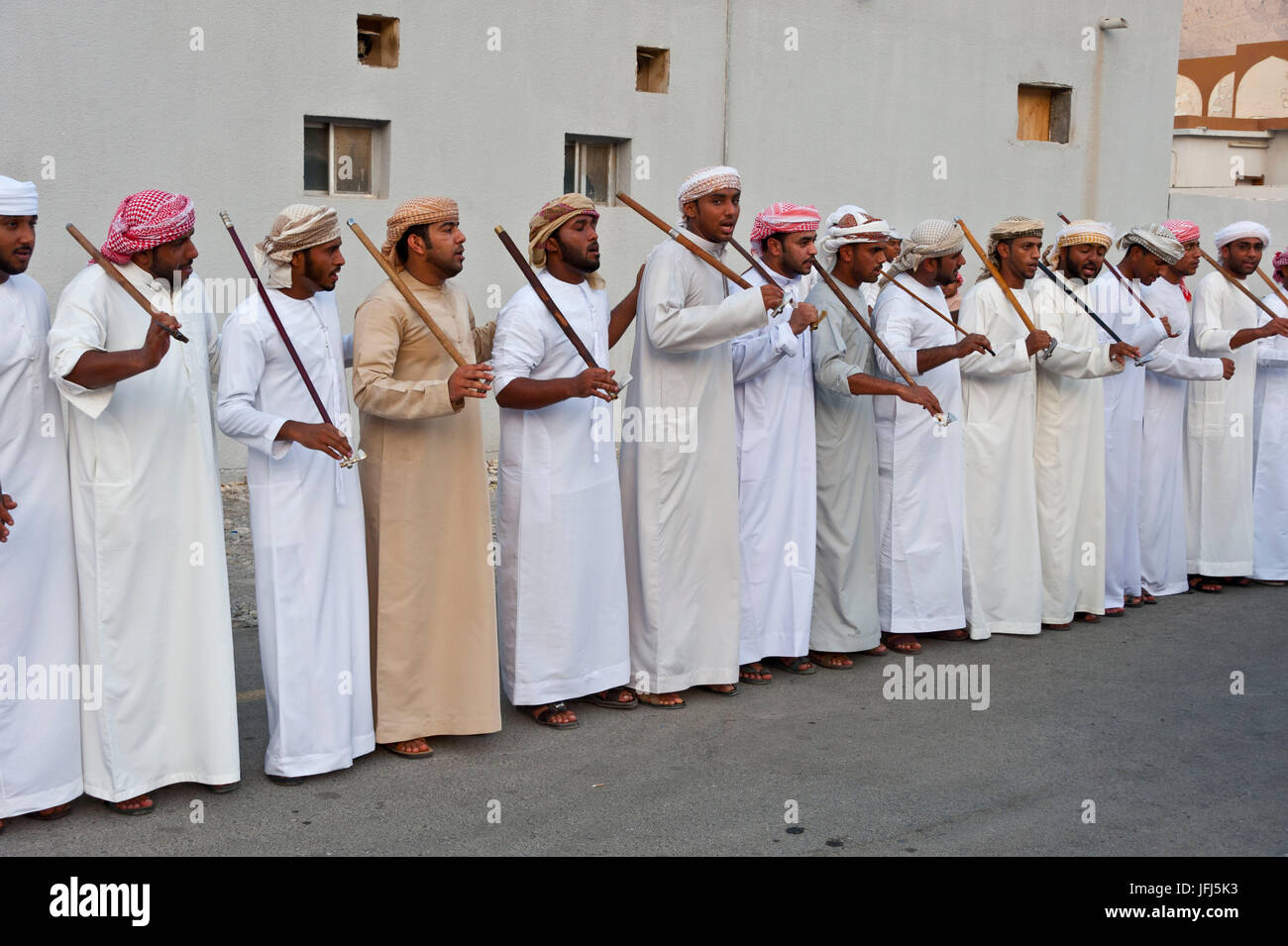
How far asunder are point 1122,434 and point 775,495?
2.69 m

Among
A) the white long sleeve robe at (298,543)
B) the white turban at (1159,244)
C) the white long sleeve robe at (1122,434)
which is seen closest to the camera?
the white long sleeve robe at (298,543)

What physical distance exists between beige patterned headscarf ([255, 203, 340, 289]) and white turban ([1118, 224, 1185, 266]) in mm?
5097

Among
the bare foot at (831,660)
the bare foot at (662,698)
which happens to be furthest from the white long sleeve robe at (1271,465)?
the bare foot at (662,698)

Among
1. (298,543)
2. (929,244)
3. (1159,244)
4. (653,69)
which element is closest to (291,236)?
(298,543)

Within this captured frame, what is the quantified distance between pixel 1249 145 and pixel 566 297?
2059cm

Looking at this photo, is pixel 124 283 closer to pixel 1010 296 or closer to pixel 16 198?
pixel 16 198

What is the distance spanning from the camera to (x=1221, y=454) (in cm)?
881

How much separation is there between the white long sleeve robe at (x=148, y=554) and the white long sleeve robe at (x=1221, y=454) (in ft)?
20.7

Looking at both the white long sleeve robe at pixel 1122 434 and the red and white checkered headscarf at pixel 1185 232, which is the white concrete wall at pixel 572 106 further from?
the white long sleeve robe at pixel 1122 434

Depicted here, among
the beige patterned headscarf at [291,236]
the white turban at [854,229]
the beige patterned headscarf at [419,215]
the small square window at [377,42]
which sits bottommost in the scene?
the beige patterned headscarf at [291,236]

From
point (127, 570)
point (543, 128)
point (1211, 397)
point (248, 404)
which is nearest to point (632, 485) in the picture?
point (248, 404)

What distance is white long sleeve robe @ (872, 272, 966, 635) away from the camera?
23.0 feet

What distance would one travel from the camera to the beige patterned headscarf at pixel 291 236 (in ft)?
16.1

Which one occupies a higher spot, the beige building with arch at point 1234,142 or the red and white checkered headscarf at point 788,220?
the beige building with arch at point 1234,142
